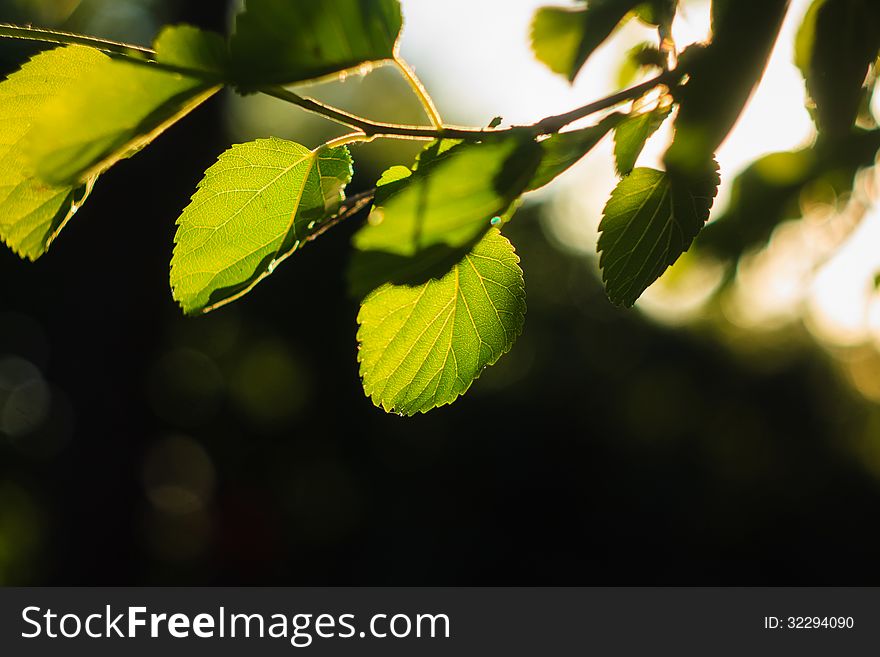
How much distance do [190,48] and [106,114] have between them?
0.19 feet

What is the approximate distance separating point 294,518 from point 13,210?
13.3 m

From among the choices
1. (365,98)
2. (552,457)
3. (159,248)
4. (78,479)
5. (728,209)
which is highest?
(365,98)

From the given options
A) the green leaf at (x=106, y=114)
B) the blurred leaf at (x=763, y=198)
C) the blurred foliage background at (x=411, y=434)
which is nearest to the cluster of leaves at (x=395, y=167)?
the green leaf at (x=106, y=114)

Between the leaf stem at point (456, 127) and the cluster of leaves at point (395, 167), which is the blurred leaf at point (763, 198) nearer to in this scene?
the cluster of leaves at point (395, 167)

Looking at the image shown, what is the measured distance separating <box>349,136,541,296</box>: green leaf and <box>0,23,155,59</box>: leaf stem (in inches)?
7.0

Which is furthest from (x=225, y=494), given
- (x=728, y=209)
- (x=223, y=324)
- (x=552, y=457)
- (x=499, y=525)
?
(x=728, y=209)

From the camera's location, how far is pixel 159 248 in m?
9.09

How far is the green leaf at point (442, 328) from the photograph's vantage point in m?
0.59

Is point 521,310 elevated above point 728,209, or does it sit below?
below

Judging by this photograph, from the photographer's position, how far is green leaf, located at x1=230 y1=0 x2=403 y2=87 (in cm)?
41

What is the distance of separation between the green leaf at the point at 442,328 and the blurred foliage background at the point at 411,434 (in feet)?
28.4

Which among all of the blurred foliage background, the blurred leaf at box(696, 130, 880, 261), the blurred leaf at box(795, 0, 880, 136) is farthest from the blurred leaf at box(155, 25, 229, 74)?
the blurred foliage background

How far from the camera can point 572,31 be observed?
2.06 feet

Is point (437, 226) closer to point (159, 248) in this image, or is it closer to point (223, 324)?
point (159, 248)
